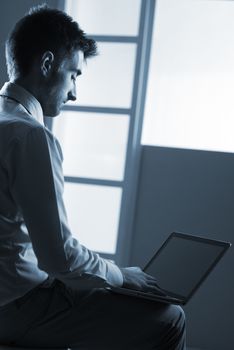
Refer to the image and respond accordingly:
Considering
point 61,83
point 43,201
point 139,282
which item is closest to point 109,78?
point 61,83

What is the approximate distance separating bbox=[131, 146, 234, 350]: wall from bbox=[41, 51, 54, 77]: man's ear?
198 centimetres

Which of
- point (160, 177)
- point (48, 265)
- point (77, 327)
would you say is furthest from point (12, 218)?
point (160, 177)

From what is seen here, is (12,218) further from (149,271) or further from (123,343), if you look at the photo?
(149,271)

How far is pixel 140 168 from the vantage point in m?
3.41

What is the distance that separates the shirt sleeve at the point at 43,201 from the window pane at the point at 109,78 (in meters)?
2.29

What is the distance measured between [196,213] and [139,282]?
191cm

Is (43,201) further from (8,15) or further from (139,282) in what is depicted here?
(8,15)

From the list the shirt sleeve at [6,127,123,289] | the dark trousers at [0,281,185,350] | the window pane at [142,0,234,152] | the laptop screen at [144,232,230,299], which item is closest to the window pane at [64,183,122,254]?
the window pane at [142,0,234,152]

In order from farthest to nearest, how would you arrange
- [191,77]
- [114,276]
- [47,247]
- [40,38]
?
[191,77] → [40,38] → [114,276] → [47,247]

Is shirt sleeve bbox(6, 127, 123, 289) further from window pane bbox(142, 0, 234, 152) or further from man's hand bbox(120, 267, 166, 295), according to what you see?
window pane bbox(142, 0, 234, 152)

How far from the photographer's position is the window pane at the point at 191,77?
3383 millimetres

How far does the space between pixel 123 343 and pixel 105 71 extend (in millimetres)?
2468

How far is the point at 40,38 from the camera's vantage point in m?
1.46

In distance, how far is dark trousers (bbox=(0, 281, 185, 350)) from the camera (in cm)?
134
